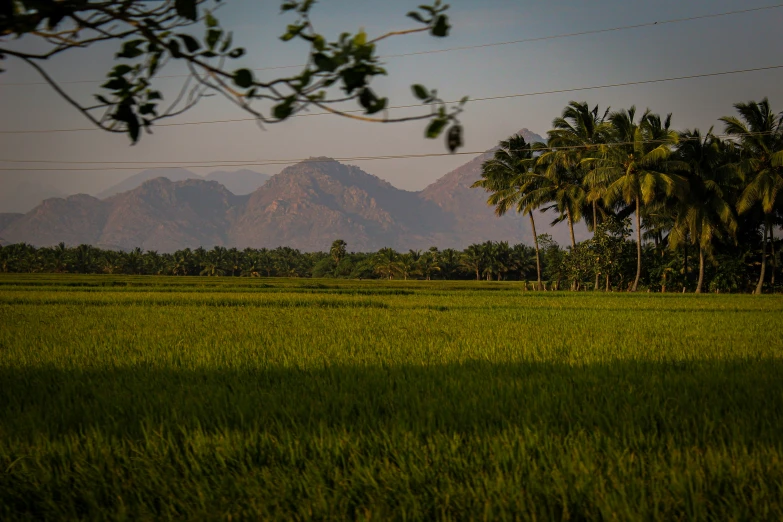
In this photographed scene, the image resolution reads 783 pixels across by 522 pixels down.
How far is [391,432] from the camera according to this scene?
10.7ft

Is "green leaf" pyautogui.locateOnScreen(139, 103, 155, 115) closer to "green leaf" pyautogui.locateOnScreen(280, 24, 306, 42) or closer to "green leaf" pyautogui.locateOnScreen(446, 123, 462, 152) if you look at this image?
"green leaf" pyautogui.locateOnScreen(280, 24, 306, 42)

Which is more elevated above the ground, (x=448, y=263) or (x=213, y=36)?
(x=213, y=36)

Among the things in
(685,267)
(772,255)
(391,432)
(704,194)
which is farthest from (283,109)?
(685,267)

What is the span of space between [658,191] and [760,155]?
4796 mm

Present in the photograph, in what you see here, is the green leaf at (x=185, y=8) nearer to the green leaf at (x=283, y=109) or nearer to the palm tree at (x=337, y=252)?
the green leaf at (x=283, y=109)

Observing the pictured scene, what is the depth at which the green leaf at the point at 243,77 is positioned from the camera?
1.75 m

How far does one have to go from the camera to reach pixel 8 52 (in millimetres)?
1763

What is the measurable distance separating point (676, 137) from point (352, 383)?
84.2ft

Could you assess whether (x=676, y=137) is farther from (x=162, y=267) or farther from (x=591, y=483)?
(x=162, y=267)

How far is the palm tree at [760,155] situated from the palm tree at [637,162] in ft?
9.81

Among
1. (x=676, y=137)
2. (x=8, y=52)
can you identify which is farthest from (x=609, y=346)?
(x=676, y=137)

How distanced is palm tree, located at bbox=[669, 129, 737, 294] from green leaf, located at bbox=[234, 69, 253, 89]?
2897 cm

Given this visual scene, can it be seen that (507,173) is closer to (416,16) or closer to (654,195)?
(654,195)

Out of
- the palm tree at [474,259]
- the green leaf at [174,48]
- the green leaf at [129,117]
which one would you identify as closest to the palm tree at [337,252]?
the palm tree at [474,259]
